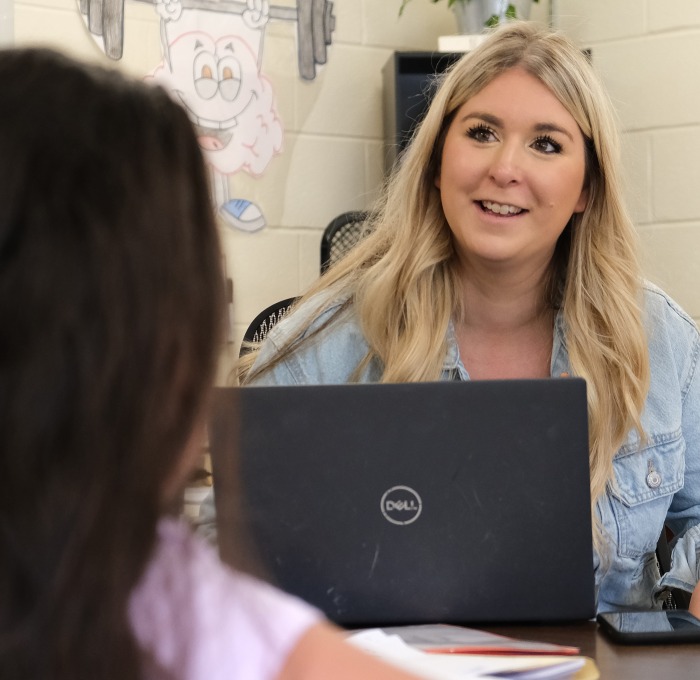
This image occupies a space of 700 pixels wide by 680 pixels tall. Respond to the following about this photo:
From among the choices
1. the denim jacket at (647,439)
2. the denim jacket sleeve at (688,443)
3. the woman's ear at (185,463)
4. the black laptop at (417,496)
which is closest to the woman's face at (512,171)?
the denim jacket at (647,439)

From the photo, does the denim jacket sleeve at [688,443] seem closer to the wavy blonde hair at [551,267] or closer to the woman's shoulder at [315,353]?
the wavy blonde hair at [551,267]

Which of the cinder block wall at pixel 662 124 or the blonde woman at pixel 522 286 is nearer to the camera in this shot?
the blonde woman at pixel 522 286

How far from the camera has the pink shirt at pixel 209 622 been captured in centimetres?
50

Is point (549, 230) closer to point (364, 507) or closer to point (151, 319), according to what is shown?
point (364, 507)

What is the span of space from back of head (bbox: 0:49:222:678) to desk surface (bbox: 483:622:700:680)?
599mm

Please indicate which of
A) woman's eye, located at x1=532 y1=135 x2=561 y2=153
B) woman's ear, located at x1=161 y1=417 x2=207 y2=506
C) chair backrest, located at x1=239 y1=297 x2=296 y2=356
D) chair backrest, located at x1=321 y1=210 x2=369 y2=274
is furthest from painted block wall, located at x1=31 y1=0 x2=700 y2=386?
woman's ear, located at x1=161 y1=417 x2=207 y2=506

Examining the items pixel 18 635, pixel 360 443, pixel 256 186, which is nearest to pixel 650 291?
pixel 360 443

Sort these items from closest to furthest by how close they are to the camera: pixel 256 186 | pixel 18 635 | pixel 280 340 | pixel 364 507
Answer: pixel 18 635 < pixel 364 507 < pixel 280 340 < pixel 256 186

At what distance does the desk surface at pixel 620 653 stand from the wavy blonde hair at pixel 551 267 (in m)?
0.46

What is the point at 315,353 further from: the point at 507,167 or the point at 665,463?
the point at 665,463

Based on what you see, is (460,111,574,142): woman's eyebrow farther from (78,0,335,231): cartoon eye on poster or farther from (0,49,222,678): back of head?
(0,49,222,678): back of head

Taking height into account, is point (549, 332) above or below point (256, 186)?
below

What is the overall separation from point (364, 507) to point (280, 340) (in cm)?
61

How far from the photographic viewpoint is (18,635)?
463mm
